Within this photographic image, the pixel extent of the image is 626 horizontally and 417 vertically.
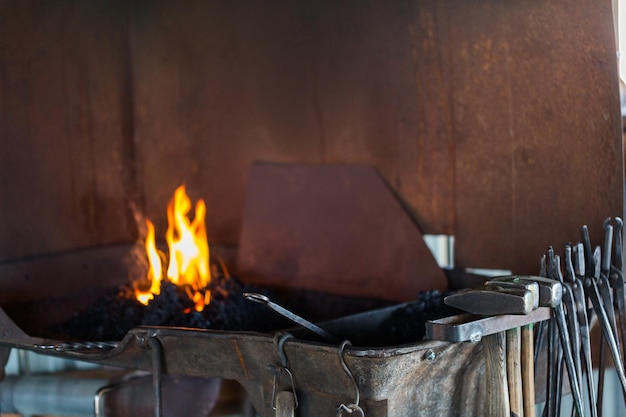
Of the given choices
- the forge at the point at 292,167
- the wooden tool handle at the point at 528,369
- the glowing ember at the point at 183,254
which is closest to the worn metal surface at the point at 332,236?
the forge at the point at 292,167

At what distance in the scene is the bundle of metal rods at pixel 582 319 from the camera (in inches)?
65.4

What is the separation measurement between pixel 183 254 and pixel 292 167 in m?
0.51

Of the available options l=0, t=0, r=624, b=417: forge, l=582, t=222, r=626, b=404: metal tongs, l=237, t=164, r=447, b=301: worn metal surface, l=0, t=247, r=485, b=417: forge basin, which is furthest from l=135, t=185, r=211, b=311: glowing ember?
l=582, t=222, r=626, b=404: metal tongs

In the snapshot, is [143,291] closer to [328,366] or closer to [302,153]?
[302,153]

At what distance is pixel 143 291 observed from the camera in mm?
2527

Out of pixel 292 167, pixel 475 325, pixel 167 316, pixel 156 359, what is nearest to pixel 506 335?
pixel 475 325

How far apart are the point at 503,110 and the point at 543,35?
25 centimetres

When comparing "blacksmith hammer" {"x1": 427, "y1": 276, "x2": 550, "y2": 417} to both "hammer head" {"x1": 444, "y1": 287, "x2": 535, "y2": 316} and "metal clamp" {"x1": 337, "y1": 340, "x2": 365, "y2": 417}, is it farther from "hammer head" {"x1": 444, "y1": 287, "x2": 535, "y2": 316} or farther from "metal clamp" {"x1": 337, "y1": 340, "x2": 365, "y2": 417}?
"metal clamp" {"x1": 337, "y1": 340, "x2": 365, "y2": 417}

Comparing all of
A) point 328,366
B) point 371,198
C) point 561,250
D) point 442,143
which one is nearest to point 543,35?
point 442,143

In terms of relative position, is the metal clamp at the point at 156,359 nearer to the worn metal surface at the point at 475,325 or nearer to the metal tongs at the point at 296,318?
the metal tongs at the point at 296,318

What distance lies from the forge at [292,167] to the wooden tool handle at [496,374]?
0.13 ft

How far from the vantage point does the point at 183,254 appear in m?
2.72

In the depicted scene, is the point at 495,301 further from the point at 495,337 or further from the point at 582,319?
the point at 582,319

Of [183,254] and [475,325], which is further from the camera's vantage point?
[183,254]
